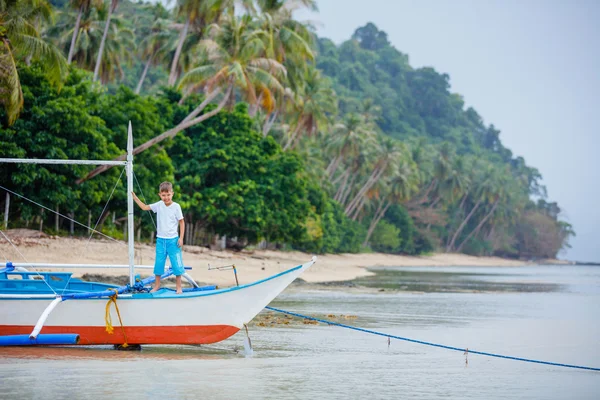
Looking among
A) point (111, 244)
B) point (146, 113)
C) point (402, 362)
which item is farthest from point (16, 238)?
point (402, 362)

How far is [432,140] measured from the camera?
12219 cm

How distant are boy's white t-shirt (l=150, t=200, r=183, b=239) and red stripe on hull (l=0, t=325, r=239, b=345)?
124 centimetres

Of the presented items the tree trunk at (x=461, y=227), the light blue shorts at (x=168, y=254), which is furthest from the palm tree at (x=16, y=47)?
the tree trunk at (x=461, y=227)

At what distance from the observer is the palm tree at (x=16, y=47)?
2098cm

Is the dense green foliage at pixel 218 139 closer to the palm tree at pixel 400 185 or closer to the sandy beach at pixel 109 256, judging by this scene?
the palm tree at pixel 400 185

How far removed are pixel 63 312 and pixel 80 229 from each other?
2060 centimetres

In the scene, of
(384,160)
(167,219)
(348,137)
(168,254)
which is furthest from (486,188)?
(167,219)

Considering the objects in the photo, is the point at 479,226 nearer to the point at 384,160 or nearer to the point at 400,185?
the point at 400,185

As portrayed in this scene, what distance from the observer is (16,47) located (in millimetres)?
21984

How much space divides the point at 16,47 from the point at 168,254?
1333 centimetres

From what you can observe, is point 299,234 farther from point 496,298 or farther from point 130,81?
point 130,81

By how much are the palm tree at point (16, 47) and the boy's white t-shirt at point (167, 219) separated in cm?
1169

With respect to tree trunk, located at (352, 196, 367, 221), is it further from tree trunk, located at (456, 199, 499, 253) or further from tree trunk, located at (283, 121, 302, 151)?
tree trunk, located at (456, 199, 499, 253)

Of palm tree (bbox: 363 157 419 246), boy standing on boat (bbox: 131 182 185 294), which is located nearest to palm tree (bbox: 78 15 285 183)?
boy standing on boat (bbox: 131 182 185 294)
